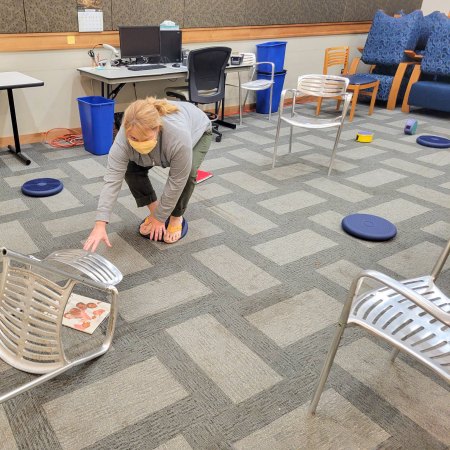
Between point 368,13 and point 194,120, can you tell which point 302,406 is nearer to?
point 194,120

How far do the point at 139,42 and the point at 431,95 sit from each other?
365 centimetres

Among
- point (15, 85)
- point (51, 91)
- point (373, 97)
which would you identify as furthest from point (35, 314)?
point (373, 97)

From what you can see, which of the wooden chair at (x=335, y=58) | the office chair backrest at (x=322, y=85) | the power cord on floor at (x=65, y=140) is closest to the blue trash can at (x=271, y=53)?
the wooden chair at (x=335, y=58)

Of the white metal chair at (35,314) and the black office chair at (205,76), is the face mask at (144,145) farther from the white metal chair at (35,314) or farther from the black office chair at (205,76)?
the black office chair at (205,76)

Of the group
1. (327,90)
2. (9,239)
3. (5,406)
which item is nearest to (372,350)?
(5,406)

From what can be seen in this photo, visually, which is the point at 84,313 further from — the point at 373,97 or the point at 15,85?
the point at 373,97

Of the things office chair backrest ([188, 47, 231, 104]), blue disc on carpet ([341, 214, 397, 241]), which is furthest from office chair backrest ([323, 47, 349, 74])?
blue disc on carpet ([341, 214, 397, 241])

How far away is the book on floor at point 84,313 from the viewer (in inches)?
76.0

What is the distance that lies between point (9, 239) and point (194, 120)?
49.9 inches

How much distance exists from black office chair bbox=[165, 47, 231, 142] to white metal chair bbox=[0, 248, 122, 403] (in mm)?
2694

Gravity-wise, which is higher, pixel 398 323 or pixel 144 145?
pixel 144 145

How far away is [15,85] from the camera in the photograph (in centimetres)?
326

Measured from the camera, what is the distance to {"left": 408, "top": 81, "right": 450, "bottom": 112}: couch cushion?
Answer: 5.43m

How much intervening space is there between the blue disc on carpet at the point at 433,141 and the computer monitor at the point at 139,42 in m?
2.86
